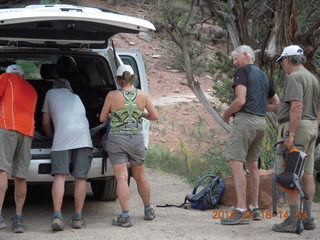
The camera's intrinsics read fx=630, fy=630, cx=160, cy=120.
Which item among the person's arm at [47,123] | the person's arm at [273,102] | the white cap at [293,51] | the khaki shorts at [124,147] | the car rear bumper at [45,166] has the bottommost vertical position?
the car rear bumper at [45,166]

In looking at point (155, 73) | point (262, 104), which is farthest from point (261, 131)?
point (155, 73)

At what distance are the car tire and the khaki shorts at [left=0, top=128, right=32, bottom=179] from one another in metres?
1.54

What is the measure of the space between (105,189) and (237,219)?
1920mm

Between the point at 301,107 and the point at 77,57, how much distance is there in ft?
9.11

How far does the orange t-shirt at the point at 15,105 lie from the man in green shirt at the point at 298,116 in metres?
2.43

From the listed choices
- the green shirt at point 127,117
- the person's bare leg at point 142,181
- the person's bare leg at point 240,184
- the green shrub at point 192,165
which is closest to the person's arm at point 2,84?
the green shirt at point 127,117

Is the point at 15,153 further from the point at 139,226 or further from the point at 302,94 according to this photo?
the point at 302,94

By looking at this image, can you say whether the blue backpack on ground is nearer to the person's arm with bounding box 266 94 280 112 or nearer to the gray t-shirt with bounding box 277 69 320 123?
the person's arm with bounding box 266 94 280 112

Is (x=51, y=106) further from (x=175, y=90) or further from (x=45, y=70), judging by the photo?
(x=175, y=90)

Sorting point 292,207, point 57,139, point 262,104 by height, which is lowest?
point 292,207

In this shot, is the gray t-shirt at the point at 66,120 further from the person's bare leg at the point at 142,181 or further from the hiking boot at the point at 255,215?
the hiking boot at the point at 255,215

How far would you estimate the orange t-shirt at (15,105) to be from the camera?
5906 millimetres

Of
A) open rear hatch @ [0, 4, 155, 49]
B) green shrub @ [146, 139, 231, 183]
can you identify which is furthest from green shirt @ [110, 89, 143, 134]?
green shrub @ [146, 139, 231, 183]

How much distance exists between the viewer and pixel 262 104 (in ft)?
21.1
